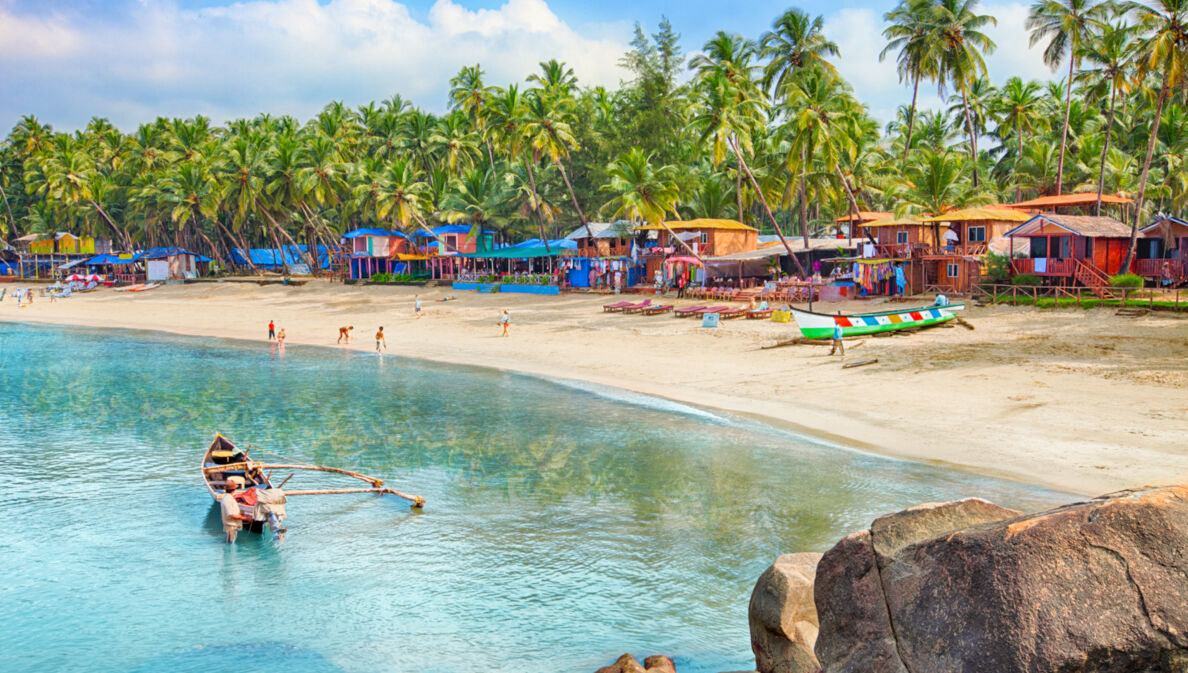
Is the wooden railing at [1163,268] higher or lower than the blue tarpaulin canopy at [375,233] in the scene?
lower

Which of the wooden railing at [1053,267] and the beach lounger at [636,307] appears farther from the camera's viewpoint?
the beach lounger at [636,307]

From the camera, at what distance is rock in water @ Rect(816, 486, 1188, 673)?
16.1ft

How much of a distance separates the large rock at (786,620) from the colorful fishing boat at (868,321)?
2452 centimetres

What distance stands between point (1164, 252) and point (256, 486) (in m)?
41.0

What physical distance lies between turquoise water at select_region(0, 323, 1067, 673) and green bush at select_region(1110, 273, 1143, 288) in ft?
71.5

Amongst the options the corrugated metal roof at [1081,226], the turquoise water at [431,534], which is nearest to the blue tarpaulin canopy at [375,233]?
the turquoise water at [431,534]

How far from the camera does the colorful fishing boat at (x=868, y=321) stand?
107 feet

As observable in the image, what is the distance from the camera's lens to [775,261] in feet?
169

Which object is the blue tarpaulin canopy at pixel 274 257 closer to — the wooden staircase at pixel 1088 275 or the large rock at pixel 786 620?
the wooden staircase at pixel 1088 275

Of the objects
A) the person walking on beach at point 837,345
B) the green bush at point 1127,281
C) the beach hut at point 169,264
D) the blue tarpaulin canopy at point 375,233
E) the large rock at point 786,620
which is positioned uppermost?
the blue tarpaulin canopy at point 375,233

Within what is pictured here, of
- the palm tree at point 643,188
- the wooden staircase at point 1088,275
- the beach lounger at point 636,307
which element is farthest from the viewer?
the palm tree at point 643,188

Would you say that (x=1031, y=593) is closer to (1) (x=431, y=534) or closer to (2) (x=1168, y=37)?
(1) (x=431, y=534)

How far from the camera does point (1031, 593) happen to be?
5113 millimetres

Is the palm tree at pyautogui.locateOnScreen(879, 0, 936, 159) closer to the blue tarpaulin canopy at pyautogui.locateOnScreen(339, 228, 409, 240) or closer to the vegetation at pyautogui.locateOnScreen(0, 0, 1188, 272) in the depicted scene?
the vegetation at pyautogui.locateOnScreen(0, 0, 1188, 272)
